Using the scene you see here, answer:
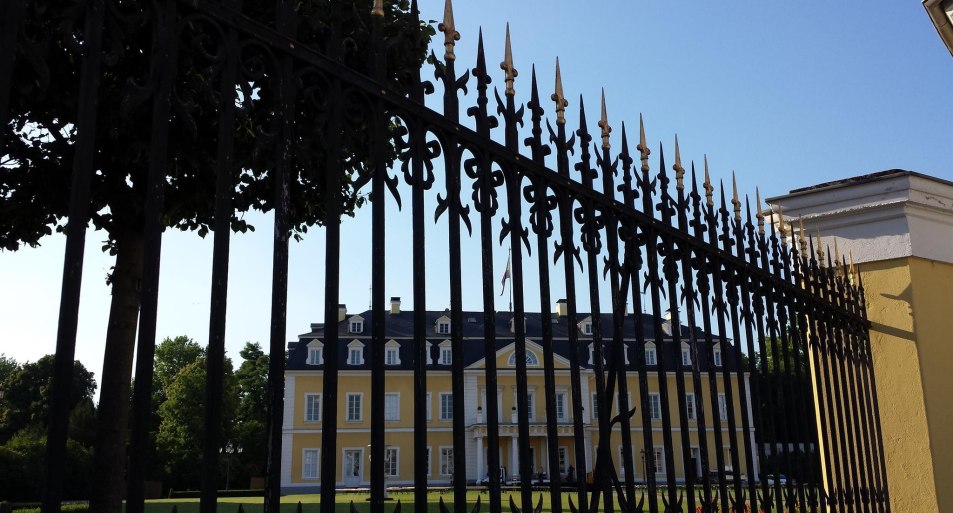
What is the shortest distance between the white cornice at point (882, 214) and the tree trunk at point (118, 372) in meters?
5.59

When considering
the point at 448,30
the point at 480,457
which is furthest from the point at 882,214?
the point at 480,457

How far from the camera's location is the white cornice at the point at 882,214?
593 centimetres

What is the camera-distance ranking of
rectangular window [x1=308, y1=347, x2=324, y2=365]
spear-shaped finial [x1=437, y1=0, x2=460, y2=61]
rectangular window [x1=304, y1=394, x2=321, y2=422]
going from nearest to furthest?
spear-shaped finial [x1=437, y1=0, x2=460, y2=61], rectangular window [x1=304, y1=394, x2=321, y2=422], rectangular window [x1=308, y1=347, x2=324, y2=365]

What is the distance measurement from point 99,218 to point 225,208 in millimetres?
4765

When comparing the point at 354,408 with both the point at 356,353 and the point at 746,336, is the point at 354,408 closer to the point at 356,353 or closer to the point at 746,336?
the point at 356,353

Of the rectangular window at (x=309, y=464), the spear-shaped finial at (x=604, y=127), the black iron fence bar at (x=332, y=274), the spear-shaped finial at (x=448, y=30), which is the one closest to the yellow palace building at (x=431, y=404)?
the rectangular window at (x=309, y=464)

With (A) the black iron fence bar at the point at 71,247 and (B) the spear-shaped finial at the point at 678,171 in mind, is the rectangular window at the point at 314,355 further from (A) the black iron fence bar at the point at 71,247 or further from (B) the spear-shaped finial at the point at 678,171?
(A) the black iron fence bar at the point at 71,247

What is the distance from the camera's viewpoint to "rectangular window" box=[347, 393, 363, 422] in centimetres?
3947

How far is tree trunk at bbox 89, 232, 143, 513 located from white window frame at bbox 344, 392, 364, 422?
3163cm

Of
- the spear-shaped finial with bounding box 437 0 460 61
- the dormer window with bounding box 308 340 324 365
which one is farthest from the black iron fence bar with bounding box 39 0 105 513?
the dormer window with bounding box 308 340 324 365

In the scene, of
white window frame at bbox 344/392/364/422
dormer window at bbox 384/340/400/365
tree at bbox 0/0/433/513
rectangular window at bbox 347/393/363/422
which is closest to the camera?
tree at bbox 0/0/433/513

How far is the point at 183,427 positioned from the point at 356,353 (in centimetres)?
930

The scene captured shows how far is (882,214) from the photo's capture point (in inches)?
238

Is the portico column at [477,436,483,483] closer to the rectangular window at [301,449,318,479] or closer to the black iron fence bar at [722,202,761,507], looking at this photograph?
the rectangular window at [301,449,318,479]
